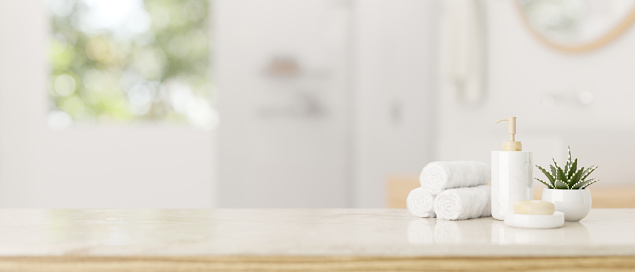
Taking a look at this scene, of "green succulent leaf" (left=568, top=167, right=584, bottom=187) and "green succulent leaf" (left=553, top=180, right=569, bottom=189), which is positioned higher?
"green succulent leaf" (left=568, top=167, right=584, bottom=187)

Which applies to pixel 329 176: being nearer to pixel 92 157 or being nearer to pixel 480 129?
pixel 480 129

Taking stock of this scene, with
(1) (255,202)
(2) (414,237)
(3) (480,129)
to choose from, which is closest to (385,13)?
(3) (480,129)

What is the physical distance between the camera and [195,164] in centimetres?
486

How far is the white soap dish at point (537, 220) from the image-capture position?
958 mm

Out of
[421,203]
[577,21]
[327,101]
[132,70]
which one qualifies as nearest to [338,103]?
[327,101]

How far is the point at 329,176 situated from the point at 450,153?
1.35 m

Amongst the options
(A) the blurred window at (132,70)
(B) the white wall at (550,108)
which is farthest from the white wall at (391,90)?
(A) the blurred window at (132,70)

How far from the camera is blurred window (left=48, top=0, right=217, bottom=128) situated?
6086 millimetres

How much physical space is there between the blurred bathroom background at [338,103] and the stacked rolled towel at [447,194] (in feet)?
2.17

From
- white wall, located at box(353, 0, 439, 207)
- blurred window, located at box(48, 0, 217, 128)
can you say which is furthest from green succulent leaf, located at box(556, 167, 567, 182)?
blurred window, located at box(48, 0, 217, 128)

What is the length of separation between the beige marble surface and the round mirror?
3.86ft

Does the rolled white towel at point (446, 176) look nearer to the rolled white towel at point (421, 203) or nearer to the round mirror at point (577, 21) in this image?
the rolled white towel at point (421, 203)

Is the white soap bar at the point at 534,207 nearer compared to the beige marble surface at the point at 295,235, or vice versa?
the beige marble surface at the point at 295,235

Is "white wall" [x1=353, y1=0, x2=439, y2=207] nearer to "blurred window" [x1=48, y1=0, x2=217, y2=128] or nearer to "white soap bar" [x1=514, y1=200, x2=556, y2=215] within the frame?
"blurred window" [x1=48, y1=0, x2=217, y2=128]
